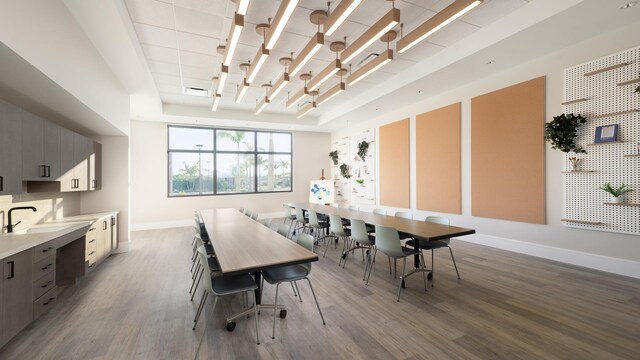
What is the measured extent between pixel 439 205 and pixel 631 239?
3057mm

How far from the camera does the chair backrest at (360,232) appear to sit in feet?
13.3

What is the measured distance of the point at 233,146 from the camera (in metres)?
9.45

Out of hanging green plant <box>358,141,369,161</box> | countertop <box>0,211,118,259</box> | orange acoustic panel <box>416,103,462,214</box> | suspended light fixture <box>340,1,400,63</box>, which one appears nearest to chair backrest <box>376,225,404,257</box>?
suspended light fixture <box>340,1,400,63</box>

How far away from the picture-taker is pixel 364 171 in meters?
9.05

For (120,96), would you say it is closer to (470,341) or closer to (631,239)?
(470,341)

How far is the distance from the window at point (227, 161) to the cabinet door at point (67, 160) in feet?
14.7

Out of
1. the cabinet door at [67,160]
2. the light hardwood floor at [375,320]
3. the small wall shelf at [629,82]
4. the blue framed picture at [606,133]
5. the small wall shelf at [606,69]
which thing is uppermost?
the small wall shelf at [606,69]

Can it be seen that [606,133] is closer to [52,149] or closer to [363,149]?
[363,149]

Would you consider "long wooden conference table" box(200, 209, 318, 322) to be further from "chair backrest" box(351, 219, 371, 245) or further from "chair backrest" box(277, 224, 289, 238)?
"chair backrest" box(351, 219, 371, 245)

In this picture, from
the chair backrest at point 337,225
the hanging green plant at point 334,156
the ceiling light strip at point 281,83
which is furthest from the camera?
the hanging green plant at point 334,156

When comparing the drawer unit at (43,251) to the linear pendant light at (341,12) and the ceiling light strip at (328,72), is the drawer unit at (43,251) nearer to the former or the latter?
the linear pendant light at (341,12)

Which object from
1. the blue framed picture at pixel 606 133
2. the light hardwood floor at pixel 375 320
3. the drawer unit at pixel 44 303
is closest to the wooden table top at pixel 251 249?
the light hardwood floor at pixel 375 320

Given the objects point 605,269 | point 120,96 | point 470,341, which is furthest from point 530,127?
point 120,96

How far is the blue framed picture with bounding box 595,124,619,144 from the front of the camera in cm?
385
